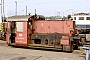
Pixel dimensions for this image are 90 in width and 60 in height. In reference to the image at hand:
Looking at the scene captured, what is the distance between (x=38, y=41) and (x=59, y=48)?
1.64 meters

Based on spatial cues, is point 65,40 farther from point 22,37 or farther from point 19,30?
point 19,30

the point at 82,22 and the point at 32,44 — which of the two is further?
the point at 82,22

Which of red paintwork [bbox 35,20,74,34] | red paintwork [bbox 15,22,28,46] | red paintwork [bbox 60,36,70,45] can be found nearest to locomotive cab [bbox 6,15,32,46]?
red paintwork [bbox 15,22,28,46]

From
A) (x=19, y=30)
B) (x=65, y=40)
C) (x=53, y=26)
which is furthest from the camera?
(x=19, y=30)

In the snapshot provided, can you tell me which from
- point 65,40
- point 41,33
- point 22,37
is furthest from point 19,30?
point 65,40

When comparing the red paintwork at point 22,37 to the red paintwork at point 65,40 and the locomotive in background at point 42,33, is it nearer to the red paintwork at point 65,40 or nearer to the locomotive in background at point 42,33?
the locomotive in background at point 42,33

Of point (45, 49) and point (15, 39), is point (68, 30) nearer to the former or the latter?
point (45, 49)

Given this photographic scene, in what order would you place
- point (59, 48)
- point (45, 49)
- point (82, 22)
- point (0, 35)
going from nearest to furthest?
1. point (59, 48)
2. point (45, 49)
3. point (0, 35)
4. point (82, 22)

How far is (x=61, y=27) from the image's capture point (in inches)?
514

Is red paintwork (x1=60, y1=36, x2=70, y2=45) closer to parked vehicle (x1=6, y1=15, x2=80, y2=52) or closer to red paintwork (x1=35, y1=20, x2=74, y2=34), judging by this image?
parked vehicle (x1=6, y1=15, x2=80, y2=52)

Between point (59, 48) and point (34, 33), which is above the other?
point (34, 33)

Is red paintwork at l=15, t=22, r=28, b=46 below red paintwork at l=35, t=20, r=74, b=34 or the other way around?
below

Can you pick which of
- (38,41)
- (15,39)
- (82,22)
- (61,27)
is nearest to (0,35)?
(15,39)

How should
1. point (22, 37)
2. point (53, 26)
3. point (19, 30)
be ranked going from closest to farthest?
point (53, 26) < point (22, 37) < point (19, 30)
